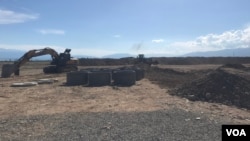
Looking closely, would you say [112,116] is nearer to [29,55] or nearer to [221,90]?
[221,90]

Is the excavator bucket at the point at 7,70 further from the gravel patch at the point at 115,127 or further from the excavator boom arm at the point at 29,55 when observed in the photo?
the gravel patch at the point at 115,127

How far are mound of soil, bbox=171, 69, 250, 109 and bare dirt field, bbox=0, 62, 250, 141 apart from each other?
462 mm

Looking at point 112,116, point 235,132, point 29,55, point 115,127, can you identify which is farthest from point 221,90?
point 29,55

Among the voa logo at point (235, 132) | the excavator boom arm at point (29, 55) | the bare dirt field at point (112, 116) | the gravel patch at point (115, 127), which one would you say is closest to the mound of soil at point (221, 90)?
the bare dirt field at point (112, 116)

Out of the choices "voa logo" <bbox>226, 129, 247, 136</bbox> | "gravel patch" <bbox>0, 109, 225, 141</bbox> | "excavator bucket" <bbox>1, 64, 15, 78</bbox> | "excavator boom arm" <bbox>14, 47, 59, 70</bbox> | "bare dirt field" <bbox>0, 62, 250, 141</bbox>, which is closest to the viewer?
"voa logo" <bbox>226, 129, 247, 136</bbox>

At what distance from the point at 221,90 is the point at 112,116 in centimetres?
663

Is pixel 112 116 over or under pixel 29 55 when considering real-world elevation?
under

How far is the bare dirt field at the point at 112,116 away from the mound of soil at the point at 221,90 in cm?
46

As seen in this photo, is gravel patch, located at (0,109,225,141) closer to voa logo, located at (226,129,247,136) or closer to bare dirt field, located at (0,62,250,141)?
bare dirt field, located at (0,62,250,141)

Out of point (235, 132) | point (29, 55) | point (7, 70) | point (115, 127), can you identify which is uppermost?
point (29, 55)

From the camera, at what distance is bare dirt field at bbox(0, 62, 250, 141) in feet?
34.1

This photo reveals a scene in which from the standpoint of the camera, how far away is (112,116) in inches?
509

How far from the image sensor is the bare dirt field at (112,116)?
1038 cm

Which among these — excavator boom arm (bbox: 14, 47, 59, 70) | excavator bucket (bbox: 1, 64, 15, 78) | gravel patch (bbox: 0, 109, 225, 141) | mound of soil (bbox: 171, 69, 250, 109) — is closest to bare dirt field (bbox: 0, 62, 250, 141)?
gravel patch (bbox: 0, 109, 225, 141)
